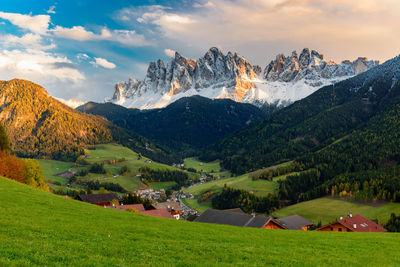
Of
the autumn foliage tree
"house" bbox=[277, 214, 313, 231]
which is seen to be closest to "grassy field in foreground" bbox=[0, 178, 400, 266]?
the autumn foliage tree

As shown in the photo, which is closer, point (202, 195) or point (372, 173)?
point (372, 173)

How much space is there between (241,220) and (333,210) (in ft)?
249

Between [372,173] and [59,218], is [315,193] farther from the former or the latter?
[59,218]

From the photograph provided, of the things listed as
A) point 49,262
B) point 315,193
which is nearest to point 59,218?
point 49,262

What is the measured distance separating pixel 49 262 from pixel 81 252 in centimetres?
285

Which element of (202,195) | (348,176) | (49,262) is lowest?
(202,195)

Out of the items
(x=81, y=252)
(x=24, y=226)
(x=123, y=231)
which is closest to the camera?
(x=81, y=252)

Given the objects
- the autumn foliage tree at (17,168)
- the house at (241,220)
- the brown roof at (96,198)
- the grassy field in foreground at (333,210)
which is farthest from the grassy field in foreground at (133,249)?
the grassy field in foreground at (333,210)

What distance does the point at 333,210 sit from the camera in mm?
129125

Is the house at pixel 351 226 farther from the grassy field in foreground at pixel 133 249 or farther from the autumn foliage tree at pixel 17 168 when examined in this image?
the autumn foliage tree at pixel 17 168

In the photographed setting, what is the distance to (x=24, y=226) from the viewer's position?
77.2ft

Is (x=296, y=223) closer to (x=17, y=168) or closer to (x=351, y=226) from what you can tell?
(x=351, y=226)

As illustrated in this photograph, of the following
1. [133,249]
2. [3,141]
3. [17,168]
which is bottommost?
[17,168]

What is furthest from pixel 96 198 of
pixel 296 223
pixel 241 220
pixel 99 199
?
pixel 296 223
